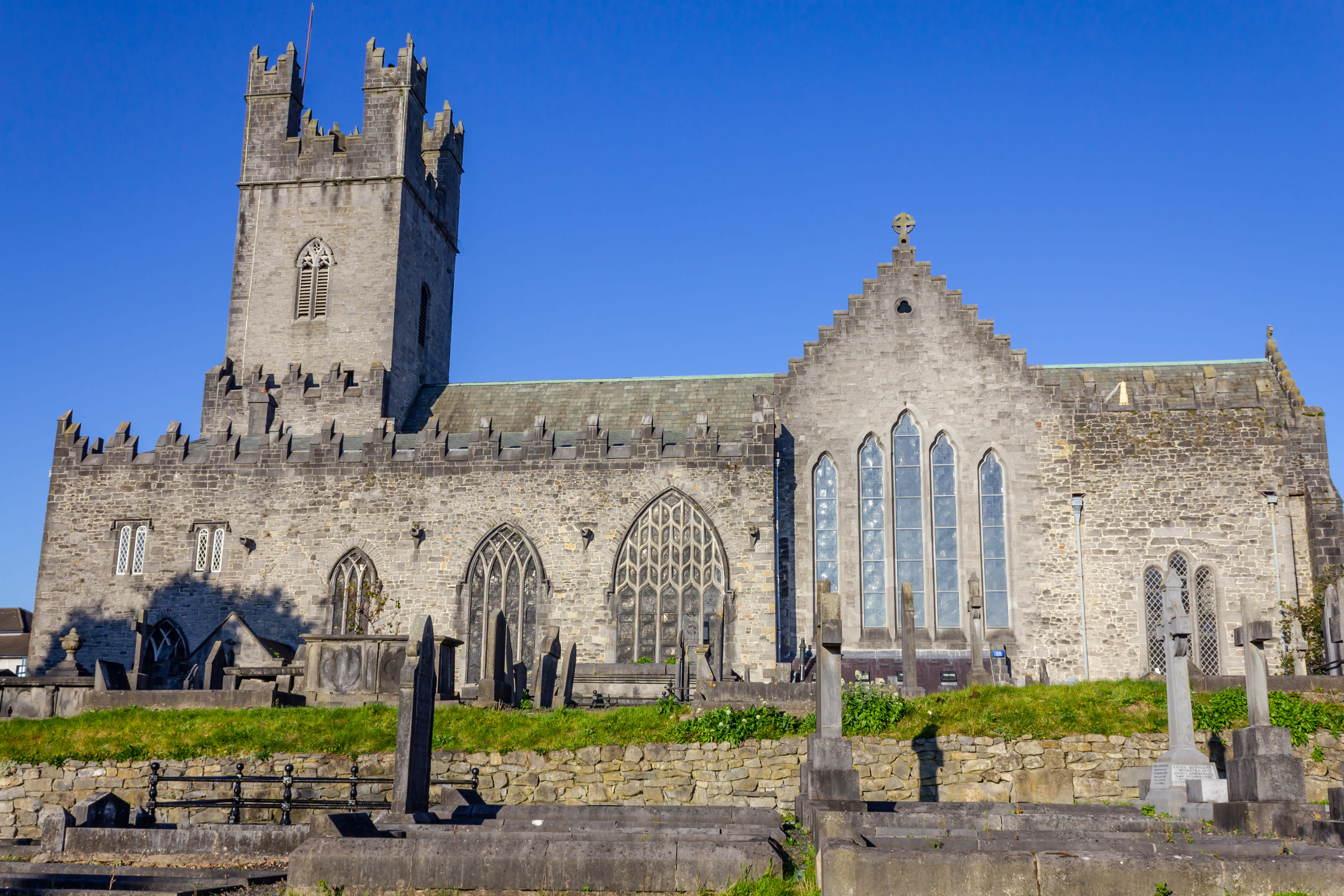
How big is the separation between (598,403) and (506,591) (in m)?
8.81

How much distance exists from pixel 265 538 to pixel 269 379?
7647mm

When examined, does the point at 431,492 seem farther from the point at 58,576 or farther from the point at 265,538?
the point at 58,576

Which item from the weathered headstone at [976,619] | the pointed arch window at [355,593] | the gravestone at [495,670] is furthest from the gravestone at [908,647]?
the pointed arch window at [355,593]

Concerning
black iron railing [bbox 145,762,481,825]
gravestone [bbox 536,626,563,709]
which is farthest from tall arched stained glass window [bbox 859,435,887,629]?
black iron railing [bbox 145,762,481,825]

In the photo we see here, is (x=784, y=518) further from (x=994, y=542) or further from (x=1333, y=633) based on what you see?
(x=1333, y=633)

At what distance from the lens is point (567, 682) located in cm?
2472

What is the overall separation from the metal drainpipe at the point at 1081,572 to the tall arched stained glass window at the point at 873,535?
490 centimetres

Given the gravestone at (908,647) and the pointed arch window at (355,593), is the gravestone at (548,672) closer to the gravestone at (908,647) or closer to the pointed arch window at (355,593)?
the gravestone at (908,647)

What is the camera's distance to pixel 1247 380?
34.9m

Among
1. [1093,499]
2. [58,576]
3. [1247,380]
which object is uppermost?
[1247,380]

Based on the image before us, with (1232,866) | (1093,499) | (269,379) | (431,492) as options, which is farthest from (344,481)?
(1232,866)

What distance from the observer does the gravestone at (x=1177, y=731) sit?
16.4 meters

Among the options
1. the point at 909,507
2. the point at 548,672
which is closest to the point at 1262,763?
the point at 548,672

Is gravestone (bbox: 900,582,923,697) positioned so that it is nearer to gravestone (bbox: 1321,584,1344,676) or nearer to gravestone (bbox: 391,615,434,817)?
gravestone (bbox: 1321,584,1344,676)
